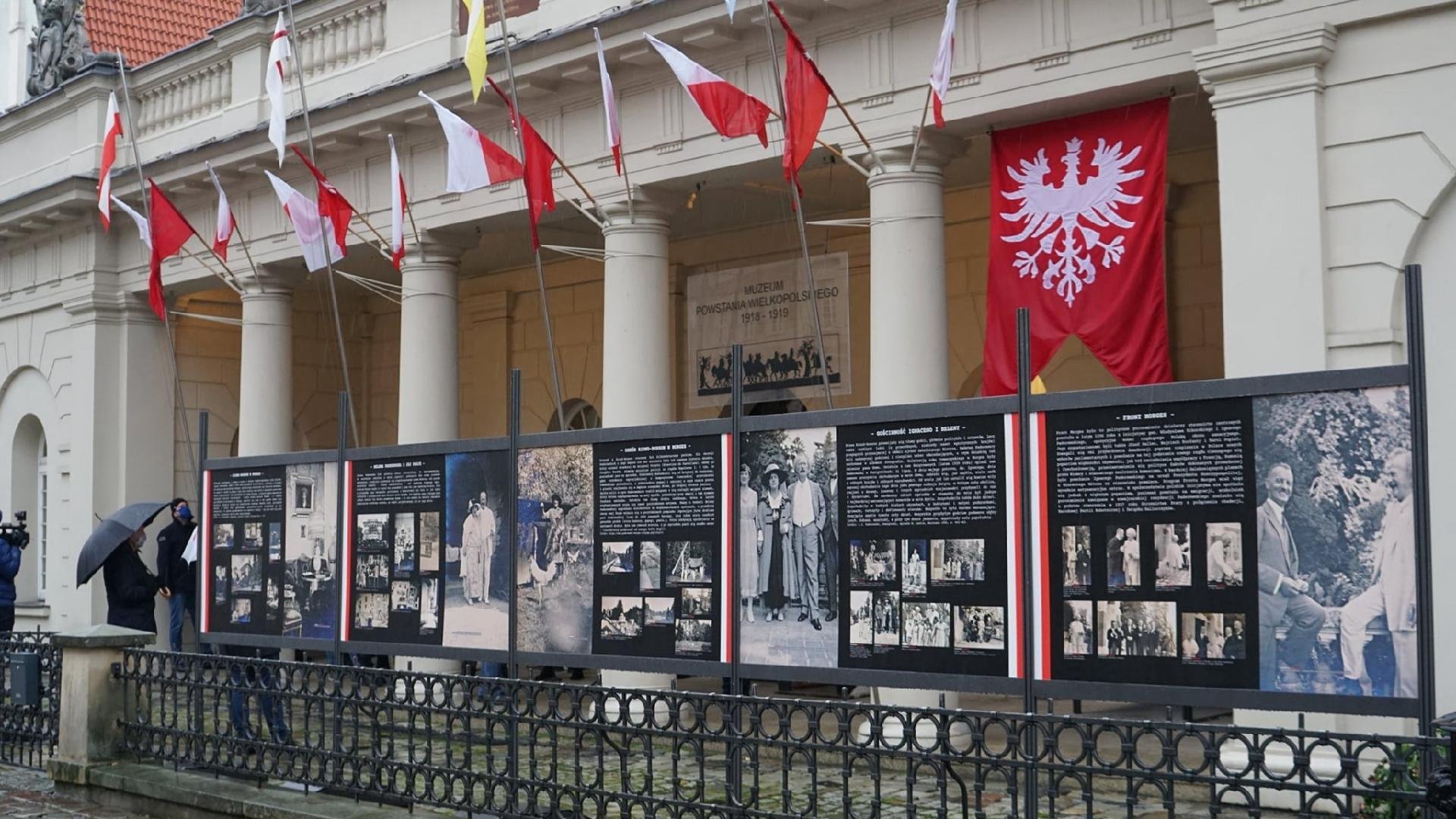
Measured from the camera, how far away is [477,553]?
9.35 m

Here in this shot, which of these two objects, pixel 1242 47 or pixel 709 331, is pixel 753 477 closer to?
pixel 1242 47

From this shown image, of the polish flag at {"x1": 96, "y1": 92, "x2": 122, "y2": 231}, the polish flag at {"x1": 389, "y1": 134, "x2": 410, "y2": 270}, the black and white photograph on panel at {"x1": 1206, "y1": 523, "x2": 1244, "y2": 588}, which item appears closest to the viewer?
the black and white photograph on panel at {"x1": 1206, "y1": 523, "x2": 1244, "y2": 588}

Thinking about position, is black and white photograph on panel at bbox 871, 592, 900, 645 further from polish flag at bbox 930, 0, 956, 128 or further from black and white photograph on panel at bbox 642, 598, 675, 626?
polish flag at bbox 930, 0, 956, 128

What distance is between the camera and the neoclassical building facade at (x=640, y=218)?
1008 centimetres

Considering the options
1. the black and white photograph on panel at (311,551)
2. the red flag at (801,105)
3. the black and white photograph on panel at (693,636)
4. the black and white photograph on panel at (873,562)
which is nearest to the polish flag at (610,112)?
the red flag at (801,105)

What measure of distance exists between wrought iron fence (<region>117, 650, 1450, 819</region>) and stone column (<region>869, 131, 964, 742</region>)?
9.39ft

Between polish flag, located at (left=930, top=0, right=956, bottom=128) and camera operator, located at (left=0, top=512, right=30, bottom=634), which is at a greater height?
polish flag, located at (left=930, top=0, right=956, bottom=128)

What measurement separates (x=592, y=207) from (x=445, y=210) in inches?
76.3

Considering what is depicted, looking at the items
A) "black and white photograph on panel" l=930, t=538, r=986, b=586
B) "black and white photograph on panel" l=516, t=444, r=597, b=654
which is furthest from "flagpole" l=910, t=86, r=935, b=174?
"black and white photograph on panel" l=930, t=538, r=986, b=586

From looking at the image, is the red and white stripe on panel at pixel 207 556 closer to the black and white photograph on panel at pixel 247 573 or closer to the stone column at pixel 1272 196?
the black and white photograph on panel at pixel 247 573

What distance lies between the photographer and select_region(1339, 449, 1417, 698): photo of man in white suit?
5.86m

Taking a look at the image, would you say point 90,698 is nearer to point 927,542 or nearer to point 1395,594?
point 927,542

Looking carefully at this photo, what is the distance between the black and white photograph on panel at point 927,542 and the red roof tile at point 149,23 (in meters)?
18.1

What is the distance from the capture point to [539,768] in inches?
384
